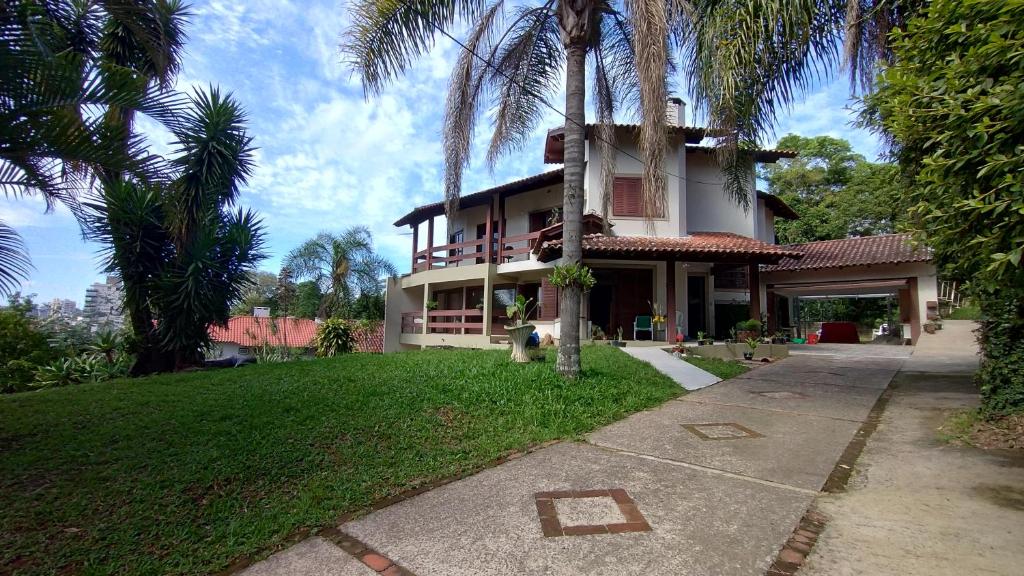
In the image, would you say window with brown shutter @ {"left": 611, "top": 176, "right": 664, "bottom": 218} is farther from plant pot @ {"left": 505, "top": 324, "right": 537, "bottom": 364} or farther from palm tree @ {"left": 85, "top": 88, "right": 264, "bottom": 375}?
palm tree @ {"left": 85, "top": 88, "right": 264, "bottom": 375}

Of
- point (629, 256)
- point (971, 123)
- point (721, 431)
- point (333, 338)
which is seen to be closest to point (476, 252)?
point (333, 338)

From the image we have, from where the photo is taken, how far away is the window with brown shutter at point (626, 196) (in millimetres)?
14320

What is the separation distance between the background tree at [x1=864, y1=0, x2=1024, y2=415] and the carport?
1409cm

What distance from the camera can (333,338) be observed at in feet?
56.0

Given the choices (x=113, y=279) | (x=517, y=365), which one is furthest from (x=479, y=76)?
(x=113, y=279)

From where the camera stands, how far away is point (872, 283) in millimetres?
16266

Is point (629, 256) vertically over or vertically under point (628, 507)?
over

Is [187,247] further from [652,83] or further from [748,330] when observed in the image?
[748,330]

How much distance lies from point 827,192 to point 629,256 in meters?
19.2

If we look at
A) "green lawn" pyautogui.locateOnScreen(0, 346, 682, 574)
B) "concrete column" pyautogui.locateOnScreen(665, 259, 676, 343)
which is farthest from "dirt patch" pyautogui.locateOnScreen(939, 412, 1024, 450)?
"concrete column" pyautogui.locateOnScreen(665, 259, 676, 343)

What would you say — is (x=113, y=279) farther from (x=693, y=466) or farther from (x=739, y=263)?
(x=739, y=263)

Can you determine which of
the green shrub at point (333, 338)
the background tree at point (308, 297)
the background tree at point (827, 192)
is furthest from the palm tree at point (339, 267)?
the background tree at point (827, 192)

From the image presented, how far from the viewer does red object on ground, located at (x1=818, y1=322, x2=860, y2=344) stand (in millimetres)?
20828

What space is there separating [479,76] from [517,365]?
5096mm
